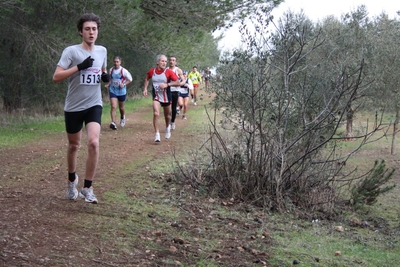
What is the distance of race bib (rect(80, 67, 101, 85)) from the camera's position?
5934mm

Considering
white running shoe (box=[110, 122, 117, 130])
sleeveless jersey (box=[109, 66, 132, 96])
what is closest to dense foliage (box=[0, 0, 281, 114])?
sleeveless jersey (box=[109, 66, 132, 96])

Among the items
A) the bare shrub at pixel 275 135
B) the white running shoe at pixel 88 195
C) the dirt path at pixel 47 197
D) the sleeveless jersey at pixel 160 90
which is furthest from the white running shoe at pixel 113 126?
the white running shoe at pixel 88 195

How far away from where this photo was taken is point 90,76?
5.96 meters

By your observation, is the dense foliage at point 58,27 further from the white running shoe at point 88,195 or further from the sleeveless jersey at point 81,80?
the white running shoe at point 88,195

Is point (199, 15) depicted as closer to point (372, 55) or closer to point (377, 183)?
point (372, 55)

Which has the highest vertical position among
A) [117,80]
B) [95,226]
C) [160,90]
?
[117,80]

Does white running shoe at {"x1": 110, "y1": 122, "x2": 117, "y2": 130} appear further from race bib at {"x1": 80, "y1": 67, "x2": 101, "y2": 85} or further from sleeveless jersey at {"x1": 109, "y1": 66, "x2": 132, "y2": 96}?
race bib at {"x1": 80, "y1": 67, "x2": 101, "y2": 85}

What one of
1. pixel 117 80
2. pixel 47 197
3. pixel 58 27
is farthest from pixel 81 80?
pixel 58 27

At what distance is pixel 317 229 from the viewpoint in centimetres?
679

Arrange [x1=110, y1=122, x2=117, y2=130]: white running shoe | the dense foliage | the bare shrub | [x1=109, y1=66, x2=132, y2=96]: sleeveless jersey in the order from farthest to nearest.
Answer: the dense foliage, [x1=110, y1=122, x2=117, y2=130]: white running shoe, [x1=109, y1=66, x2=132, y2=96]: sleeveless jersey, the bare shrub

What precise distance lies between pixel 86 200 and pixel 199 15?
11836 millimetres

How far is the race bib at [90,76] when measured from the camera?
234 inches

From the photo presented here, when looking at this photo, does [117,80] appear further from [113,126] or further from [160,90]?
[160,90]

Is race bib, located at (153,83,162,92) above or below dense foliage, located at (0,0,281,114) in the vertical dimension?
below
